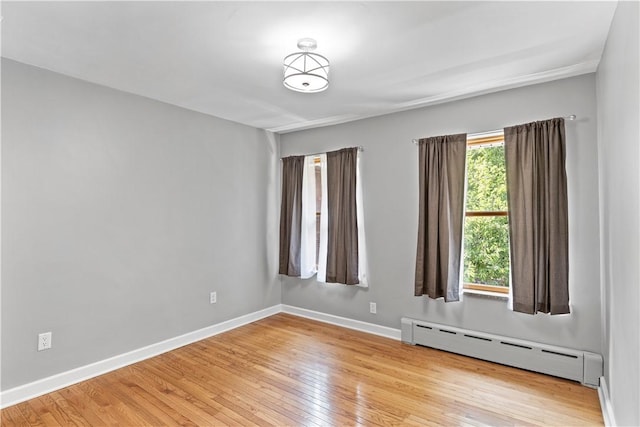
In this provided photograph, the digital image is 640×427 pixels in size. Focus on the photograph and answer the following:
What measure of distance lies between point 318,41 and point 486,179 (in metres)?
2.04

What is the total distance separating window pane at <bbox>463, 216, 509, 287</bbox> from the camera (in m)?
3.24

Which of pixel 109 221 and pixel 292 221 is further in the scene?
pixel 292 221

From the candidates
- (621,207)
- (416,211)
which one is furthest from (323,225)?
(621,207)

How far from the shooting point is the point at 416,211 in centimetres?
368

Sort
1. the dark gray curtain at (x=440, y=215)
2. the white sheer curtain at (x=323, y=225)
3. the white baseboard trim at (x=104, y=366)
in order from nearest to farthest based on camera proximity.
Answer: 1. the white baseboard trim at (x=104, y=366)
2. the dark gray curtain at (x=440, y=215)
3. the white sheer curtain at (x=323, y=225)

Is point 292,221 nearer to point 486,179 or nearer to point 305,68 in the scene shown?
point 486,179

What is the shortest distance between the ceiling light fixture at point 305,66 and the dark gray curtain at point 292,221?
2129 mm

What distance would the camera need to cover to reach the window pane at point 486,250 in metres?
3.24

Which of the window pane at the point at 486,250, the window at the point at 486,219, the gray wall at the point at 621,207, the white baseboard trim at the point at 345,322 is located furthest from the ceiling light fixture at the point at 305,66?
the white baseboard trim at the point at 345,322

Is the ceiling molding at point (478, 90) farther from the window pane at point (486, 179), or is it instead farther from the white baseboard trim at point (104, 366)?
the white baseboard trim at point (104, 366)

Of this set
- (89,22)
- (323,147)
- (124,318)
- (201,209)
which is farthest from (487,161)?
(124,318)

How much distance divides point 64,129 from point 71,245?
94 centimetres

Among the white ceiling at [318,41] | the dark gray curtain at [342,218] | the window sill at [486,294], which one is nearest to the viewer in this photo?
the white ceiling at [318,41]

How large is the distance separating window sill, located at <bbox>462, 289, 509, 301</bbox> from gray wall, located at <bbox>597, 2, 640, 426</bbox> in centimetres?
75
